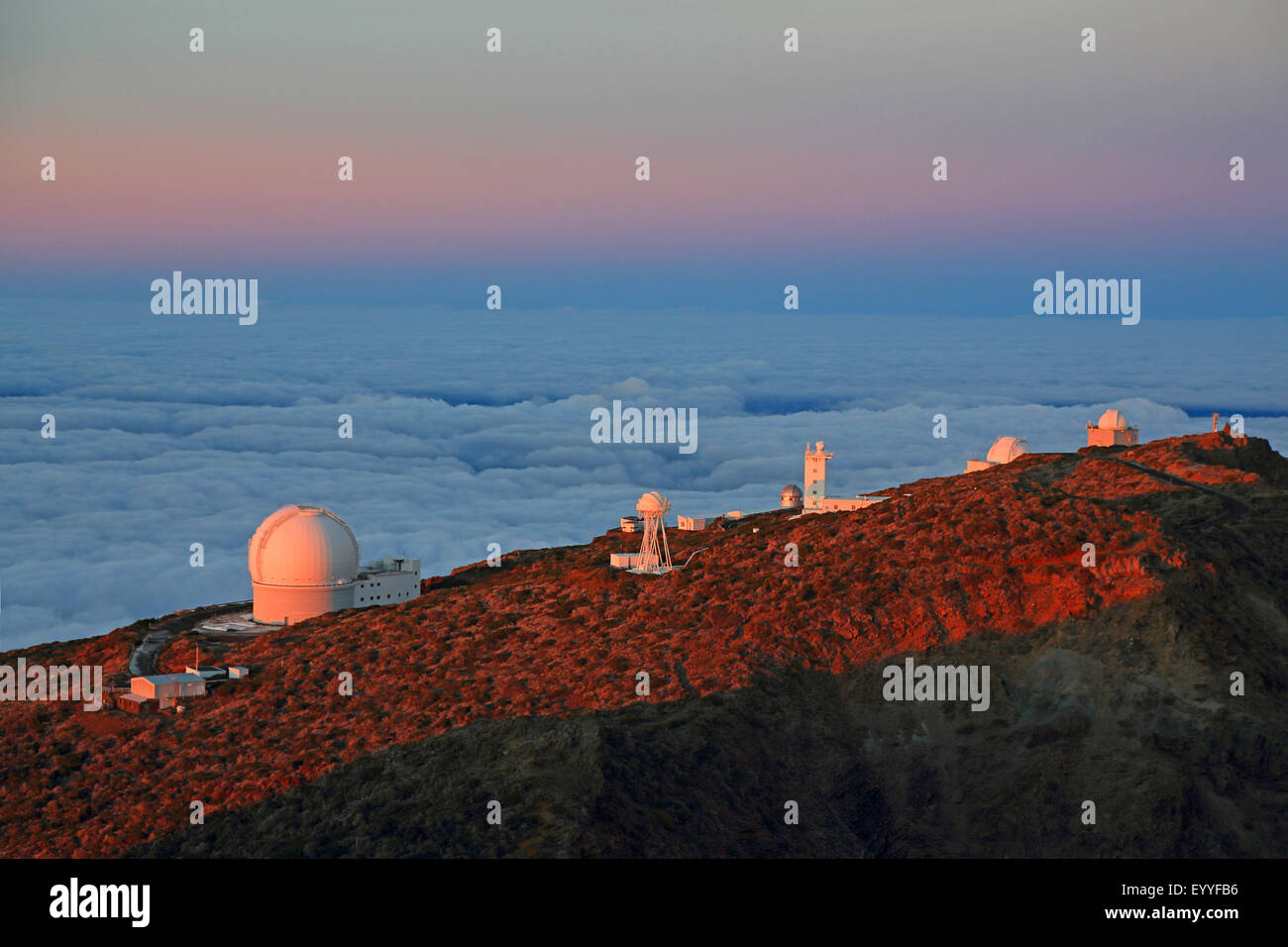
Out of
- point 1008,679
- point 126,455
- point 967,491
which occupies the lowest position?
point 1008,679

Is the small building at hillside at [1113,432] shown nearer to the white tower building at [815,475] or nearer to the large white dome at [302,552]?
the white tower building at [815,475]

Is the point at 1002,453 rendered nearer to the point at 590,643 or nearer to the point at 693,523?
the point at 693,523

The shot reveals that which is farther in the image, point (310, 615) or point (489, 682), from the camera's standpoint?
point (310, 615)

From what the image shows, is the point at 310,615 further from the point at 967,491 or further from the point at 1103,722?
the point at 1103,722

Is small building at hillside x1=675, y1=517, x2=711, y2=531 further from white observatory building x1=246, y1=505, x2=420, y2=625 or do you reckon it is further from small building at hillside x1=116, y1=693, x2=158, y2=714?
small building at hillside x1=116, y1=693, x2=158, y2=714

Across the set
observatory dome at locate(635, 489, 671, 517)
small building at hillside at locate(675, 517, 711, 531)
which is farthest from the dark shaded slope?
Result: small building at hillside at locate(675, 517, 711, 531)

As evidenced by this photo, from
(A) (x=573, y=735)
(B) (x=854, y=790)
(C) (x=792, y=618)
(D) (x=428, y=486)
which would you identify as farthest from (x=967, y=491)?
(D) (x=428, y=486)

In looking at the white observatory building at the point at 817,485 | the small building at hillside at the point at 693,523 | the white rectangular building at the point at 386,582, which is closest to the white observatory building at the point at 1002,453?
the white observatory building at the point at 817,485
